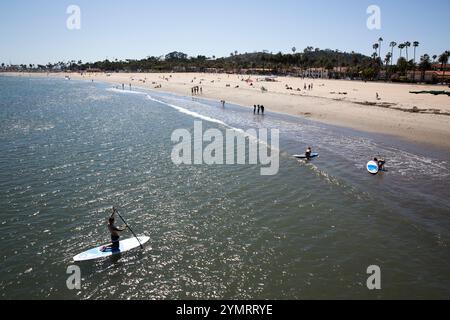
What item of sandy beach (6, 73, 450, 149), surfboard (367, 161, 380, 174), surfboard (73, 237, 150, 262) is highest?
sandy beach (6, 73, 450, 149)

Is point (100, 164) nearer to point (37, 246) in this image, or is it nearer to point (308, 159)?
point (37, 246)

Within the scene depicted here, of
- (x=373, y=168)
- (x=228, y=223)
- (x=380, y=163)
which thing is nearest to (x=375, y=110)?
(x=380, y=163)

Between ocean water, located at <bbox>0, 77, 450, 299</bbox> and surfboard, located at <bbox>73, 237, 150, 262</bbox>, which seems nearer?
ocean water, located at <bbox>0, 77, 450, 299</bbox>

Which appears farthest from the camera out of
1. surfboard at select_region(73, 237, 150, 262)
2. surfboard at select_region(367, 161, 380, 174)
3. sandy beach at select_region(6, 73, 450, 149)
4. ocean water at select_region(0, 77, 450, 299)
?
sandy beach at select_region(6, 73, 450, 149)

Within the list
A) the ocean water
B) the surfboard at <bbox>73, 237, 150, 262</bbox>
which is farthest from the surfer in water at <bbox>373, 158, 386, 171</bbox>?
the surfboard at <bbox>73, 237, 150, 262</bbox>

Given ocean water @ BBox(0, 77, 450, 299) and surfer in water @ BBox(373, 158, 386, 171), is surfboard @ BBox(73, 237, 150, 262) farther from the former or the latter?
surfer in water @ BBox(373, 158, 386, 171)
